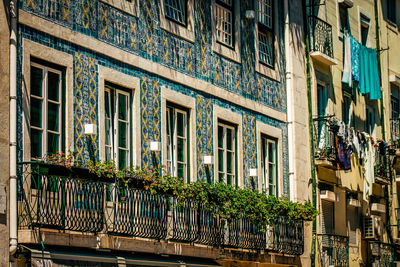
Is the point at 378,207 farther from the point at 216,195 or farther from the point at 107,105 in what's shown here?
the point at 107,105

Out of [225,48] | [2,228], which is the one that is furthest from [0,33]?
[225,48]

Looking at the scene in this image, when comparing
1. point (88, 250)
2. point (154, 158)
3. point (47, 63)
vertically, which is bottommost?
point (88, 250)

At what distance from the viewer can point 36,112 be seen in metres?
16.5

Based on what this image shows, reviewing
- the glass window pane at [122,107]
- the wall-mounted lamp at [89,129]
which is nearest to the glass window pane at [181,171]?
the glass window pane at [122,107]

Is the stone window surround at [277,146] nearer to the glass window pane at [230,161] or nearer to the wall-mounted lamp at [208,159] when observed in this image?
the glass window pane at [230,161]

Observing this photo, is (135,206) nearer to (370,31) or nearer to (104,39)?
(104,39)

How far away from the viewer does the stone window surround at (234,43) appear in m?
22.0

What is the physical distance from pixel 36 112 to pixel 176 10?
5369mm

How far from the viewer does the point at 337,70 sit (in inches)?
1116

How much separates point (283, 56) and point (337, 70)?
3.66m

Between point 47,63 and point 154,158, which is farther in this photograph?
point 154,158

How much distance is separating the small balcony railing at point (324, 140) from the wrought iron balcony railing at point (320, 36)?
1.86 metres

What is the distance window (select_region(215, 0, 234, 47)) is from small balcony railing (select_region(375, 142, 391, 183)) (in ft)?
27.5

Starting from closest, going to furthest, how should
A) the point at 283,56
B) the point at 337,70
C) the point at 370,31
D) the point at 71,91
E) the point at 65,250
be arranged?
the point at 65,250 → the point at 71,91 → the point at 283,56 → the point at 337,70 → the point at 370,31
